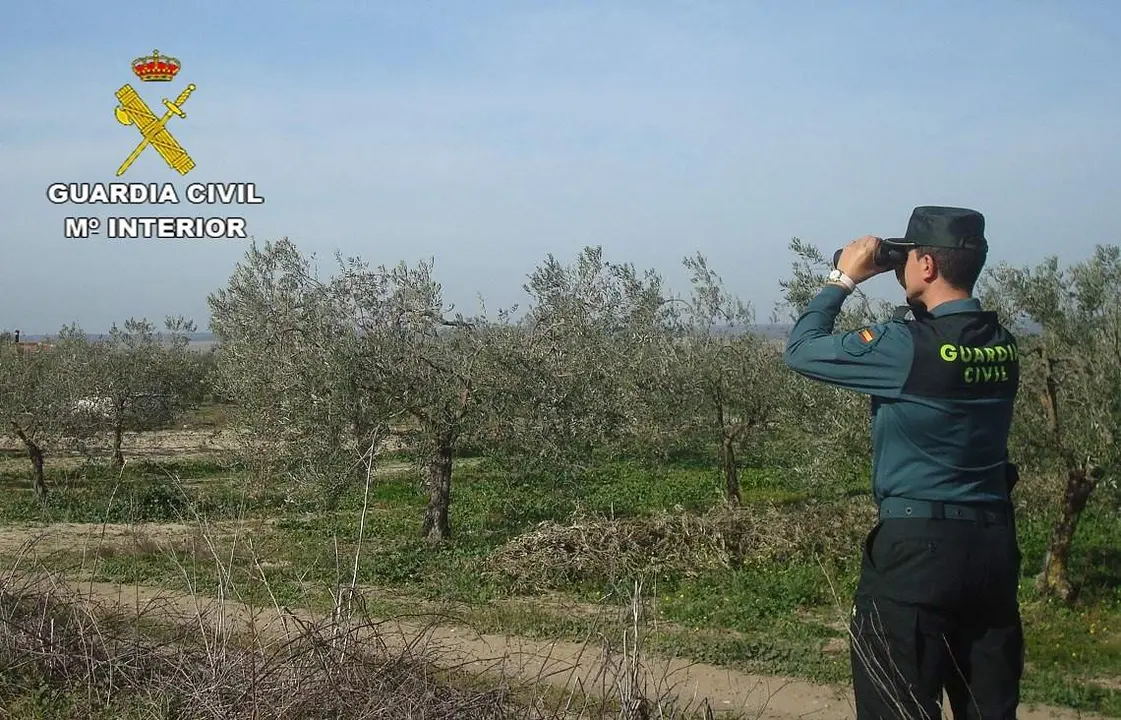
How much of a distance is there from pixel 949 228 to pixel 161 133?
13.9 m

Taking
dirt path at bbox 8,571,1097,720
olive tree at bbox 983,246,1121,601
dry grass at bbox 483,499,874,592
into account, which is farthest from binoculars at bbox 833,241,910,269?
dry grass at bbox 483,499,874,592

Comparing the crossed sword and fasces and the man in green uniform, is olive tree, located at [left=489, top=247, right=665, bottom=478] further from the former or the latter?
the man in green uniform

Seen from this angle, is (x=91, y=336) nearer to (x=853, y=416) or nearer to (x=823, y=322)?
(x=853, y=416)

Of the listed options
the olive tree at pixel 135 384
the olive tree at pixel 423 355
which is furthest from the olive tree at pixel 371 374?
the olive tree at pixel 135 384

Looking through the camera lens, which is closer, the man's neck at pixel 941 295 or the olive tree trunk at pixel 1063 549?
the man's neck at pixel 941 295

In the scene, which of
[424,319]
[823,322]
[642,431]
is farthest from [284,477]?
[823,322]

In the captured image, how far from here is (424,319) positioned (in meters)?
12.0

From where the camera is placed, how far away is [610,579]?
404 cm

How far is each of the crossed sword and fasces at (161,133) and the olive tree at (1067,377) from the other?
35.3 ft

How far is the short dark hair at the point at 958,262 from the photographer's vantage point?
9.42 feet

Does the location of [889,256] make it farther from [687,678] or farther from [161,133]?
[161,133]

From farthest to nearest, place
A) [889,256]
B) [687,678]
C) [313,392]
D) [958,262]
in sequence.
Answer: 1. [313,392]
2. [687,678]
3. [889,256]
4. [958,262]

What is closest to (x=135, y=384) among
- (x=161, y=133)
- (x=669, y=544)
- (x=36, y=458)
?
(x=36, y=458)

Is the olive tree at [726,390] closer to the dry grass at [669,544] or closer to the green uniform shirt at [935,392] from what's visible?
the dry grass at [669,544]
